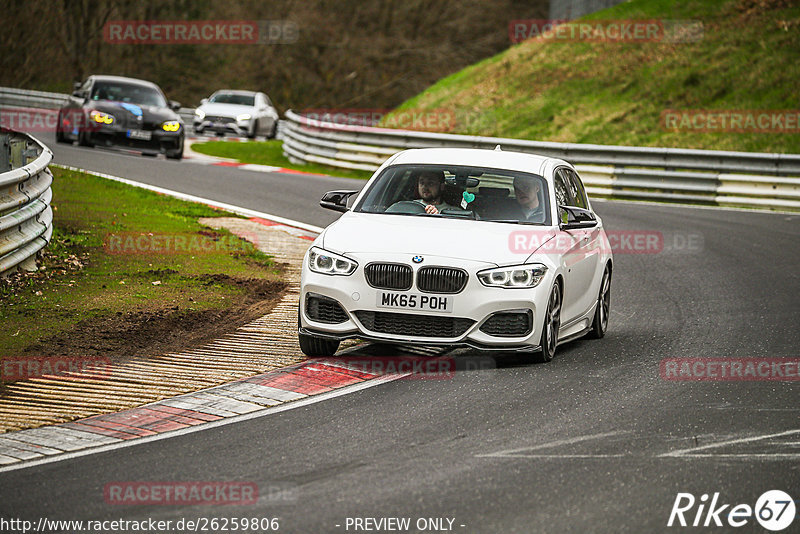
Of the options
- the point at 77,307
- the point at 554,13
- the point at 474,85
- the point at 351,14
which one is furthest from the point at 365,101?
the point at 77,307

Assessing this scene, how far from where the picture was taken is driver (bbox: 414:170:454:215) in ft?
33.3

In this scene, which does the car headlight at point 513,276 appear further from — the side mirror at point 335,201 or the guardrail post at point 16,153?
the guardrail post at point 16,153

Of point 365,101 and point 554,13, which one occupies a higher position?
point 554,13

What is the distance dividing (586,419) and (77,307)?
5170 millimetres

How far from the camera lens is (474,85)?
37.7 metres

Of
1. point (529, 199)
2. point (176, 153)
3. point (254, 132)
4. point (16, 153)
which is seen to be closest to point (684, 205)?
point (176, 153)

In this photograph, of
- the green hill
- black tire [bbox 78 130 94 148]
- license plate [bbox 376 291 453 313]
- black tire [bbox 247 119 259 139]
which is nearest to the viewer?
license plate [bbox 376 291 453 313]

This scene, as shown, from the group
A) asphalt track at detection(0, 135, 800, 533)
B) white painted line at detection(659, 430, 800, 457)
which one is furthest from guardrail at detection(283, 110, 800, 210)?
white painted line at detection(659, 430, 800, 457)

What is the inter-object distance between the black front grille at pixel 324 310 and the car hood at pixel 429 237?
0.39m

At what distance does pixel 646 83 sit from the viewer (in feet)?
109

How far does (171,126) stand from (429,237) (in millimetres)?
19022

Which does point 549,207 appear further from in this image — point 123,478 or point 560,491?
point 123,478

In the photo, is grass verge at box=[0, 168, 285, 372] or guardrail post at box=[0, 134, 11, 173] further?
guardrail post at box=[0, 134, 11, 173]

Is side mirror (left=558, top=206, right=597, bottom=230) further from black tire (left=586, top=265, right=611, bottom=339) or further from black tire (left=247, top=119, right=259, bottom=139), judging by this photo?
black tire (left=247, top=119, right=259, bottom=139)
